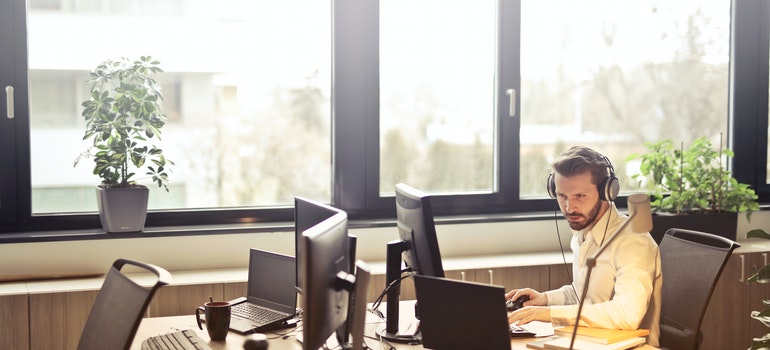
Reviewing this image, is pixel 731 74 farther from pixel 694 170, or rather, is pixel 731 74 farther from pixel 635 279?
pixel 635 279

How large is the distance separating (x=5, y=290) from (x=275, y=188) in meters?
1.23

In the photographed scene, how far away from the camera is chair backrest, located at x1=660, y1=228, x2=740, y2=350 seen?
2.60 meters

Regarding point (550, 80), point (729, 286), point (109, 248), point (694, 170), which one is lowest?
point (729, 286)

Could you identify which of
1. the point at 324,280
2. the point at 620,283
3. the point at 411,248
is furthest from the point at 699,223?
the point at 324,280

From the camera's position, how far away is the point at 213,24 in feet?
11.9

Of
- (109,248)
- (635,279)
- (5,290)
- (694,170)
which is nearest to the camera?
(635,279)

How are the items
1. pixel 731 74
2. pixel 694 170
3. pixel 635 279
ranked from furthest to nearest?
1. pixel 731 74
2. pixel 694 170
3. pixel 635 279

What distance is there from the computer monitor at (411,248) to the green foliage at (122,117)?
1290mm

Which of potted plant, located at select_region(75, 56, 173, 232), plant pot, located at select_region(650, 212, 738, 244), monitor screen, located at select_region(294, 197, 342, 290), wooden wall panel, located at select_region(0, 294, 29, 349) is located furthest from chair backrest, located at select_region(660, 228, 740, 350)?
wooden wall panel, located at select_region(0, 294, 29, 349)

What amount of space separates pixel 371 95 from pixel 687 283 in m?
1.72

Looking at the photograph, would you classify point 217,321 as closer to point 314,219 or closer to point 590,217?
point 314,219

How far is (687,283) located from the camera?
271 centimetres

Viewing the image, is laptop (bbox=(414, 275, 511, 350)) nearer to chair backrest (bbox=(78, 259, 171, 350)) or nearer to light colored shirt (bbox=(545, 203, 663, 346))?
light colored shirt (bbox=(545, 203, 663, 346))

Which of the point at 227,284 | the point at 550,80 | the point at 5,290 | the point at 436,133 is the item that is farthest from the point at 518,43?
the point at 5,290
